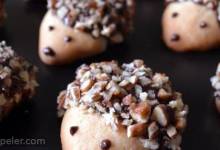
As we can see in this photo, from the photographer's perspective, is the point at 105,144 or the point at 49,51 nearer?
the point at 105,144

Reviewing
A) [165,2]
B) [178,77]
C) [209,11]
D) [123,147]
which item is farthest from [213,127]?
[165,2]

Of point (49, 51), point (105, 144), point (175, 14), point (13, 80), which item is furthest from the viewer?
point (175, 14)

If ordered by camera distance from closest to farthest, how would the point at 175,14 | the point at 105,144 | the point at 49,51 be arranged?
the point at 105,144, the point at 49,51, the point at 175,14

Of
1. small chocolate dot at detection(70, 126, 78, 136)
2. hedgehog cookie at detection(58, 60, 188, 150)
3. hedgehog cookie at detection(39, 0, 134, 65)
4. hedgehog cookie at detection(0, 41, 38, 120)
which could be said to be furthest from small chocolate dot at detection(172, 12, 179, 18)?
small chocolate dot at detection(70, 126, 78, 136)

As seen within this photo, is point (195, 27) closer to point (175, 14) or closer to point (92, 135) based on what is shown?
point (175, 14)

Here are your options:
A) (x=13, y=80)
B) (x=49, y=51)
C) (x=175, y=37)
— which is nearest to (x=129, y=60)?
(x=175, y=37)

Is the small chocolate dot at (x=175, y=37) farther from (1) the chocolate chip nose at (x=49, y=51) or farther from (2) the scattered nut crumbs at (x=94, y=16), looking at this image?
(1) the chocolate chip nose at (x=49, y=51)

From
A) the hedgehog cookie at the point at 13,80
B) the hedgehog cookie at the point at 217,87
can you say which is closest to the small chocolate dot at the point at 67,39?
the hedgehog cookie at the point at 13,80

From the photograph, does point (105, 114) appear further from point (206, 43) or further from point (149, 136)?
point (206, 43)
